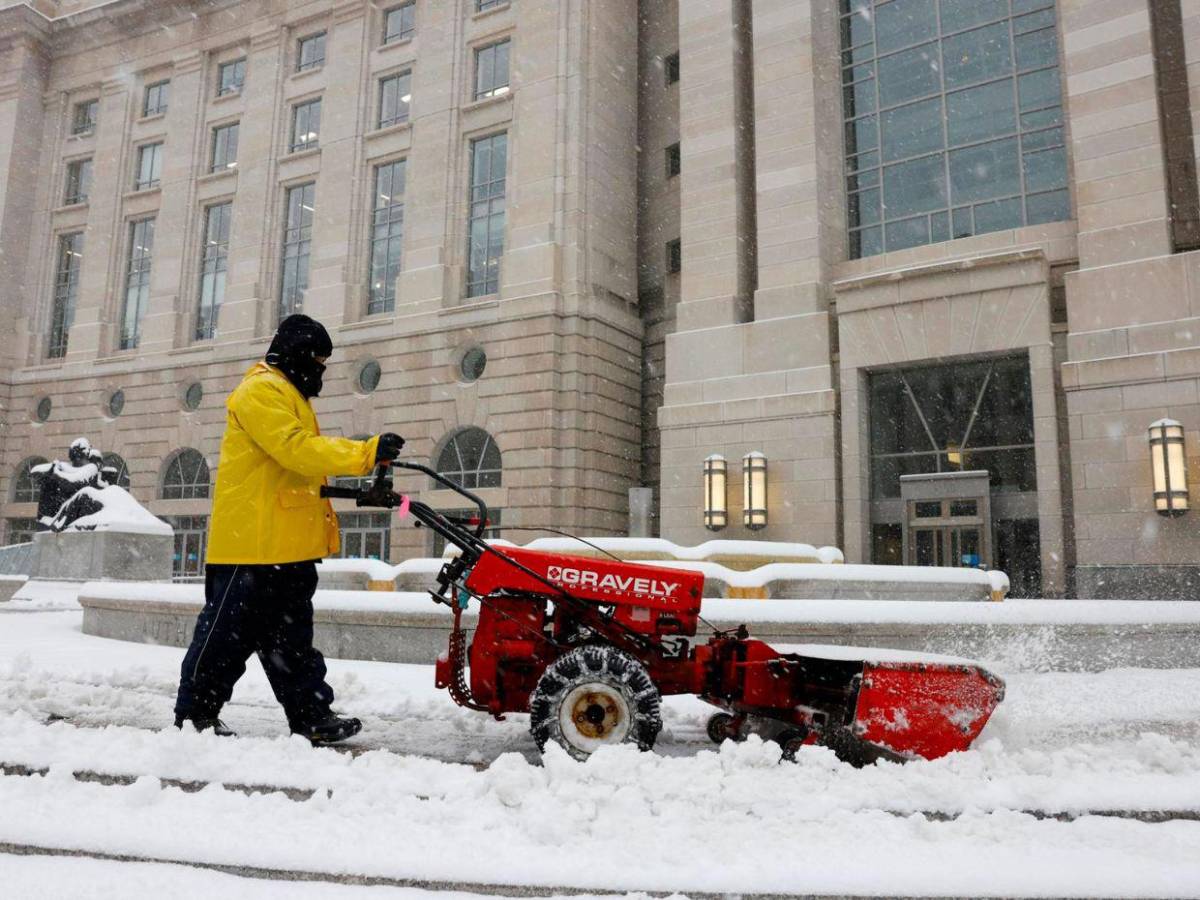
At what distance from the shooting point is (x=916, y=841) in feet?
9.91

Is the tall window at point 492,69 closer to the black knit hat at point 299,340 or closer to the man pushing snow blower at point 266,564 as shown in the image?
the black knit hat at point 299,340

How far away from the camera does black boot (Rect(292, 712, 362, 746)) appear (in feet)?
14.4

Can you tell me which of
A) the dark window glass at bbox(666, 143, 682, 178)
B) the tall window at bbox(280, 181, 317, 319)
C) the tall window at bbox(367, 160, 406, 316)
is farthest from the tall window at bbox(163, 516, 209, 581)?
the dark window glass at bbox(666, 143, 682, 178)

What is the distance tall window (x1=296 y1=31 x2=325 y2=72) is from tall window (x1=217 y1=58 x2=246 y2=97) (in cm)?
260

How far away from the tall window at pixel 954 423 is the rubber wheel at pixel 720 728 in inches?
579

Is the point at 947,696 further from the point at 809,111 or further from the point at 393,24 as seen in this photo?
the point at 393,24

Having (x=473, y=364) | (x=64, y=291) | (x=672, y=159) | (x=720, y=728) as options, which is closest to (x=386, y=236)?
(x=473, y=364)

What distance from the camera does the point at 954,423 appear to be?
18.1 metres

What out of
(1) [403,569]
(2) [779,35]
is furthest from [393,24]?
(1) [403,569]

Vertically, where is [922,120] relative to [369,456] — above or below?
above

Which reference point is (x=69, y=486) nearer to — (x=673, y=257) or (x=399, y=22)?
(x=673, y=257)

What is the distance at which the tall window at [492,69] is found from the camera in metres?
25.6

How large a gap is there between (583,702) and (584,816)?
102 centimetres

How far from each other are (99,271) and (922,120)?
28940 millimetres
